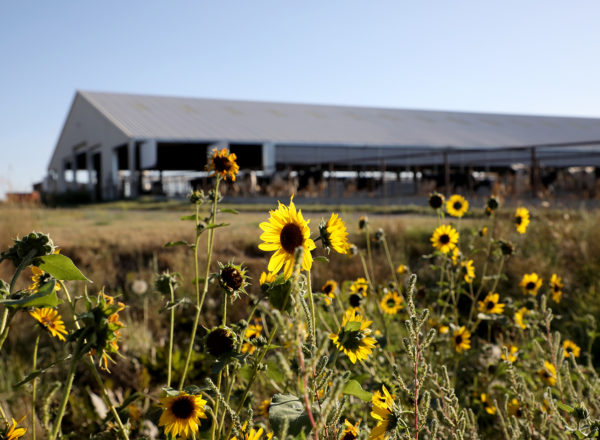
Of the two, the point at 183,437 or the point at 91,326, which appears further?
the point at 183,437

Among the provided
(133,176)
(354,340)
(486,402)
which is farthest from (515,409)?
(133,176)

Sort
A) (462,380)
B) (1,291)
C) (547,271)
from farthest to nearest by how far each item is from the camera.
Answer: (547,271)
(462,380)
(1,291)

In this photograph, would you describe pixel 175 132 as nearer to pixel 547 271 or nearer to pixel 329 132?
pixel 329 132

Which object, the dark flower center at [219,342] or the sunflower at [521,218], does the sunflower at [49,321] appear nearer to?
the dark flower center at [219,342]

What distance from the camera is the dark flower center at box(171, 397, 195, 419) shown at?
1.00 metres

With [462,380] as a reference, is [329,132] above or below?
above

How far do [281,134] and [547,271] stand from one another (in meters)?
19.3

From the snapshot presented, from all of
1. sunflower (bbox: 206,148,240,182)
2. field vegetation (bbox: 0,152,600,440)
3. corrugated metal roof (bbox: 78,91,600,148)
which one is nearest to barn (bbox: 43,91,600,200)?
corrugated metal roof (bbox: 78,91,600,148)

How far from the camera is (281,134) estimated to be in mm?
22641

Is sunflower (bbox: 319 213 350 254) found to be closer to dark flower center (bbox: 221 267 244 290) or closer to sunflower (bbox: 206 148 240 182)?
dark flower center (bbox: 221 267 244 290)

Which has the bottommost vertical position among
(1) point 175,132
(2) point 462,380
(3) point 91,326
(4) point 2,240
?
(2) point 462,380

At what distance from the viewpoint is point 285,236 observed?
96 cm

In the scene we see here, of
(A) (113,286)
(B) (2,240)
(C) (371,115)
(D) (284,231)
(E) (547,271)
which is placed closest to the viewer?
(D) (284,231)

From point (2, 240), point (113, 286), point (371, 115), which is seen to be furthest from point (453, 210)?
point (371, 115)
